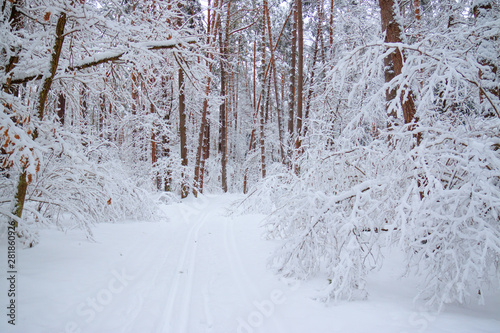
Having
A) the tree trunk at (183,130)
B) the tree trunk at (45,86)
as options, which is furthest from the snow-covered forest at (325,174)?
the tree trunk at (183,130)

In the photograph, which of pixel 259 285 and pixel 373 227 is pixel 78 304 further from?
pixel 373 227

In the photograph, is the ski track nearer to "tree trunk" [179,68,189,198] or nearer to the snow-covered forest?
the snow-covered forest

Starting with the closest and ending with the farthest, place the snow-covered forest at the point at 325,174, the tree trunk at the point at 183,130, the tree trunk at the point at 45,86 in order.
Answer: the snow-covered forest at the point at 325,174 < the tree trunk at the point at 45,86 < the tree trunk at the point at 183,130

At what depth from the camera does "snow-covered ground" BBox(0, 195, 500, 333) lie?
2.93 meters

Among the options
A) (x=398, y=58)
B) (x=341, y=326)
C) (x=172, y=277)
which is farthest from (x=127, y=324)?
(x=398, y=58)

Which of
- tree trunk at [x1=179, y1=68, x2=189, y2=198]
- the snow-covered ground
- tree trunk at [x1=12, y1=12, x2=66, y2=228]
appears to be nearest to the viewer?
the snow-covered ground

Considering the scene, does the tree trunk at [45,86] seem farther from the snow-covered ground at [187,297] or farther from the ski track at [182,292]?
the ski track at [182,292]

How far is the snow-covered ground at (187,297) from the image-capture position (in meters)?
2.93

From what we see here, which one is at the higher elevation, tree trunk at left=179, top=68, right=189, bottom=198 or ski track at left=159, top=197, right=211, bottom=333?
tree trunk at left=179, top=68, right=189, bottom=198

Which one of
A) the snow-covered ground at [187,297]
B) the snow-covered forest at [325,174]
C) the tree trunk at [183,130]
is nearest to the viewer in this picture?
the snow-covered ground at [187,297]

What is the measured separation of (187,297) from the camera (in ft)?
12.3

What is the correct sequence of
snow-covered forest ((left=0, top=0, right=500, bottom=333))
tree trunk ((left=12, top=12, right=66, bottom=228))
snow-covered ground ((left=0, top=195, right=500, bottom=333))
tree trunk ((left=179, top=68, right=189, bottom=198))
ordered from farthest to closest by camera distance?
tree trunk ((left=179, top=68, right=189, bottom=198))
tree trunk ((left=12, top=12, right=66, bottom=228))
snow-covered forest ((left=0, top=0, right=500, bottom=333))
snow-covered ground ((left=0, top=195, right=500, bottom=333))

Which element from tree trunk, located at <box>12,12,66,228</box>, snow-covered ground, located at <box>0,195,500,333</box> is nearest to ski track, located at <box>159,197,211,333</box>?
snow-covered ground, located at <box>0,195,500,333</box>

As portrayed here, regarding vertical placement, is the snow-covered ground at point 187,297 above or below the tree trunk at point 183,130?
below
